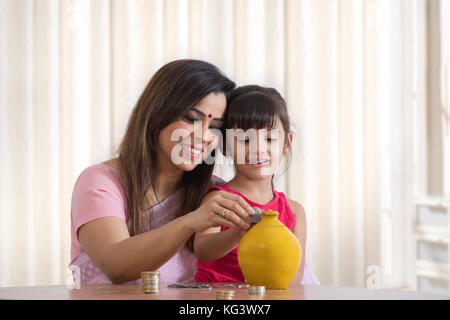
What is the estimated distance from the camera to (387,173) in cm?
334

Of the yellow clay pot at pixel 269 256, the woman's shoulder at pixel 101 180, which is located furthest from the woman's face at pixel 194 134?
the yellow clay pot at pixel 269 256

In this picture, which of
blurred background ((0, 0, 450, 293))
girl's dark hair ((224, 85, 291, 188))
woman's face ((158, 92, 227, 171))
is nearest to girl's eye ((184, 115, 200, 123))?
woman's face ((158, 92, 227, 171))

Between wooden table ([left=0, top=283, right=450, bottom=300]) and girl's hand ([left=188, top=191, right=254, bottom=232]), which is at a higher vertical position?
girl's hand ([left=188, top=191, right=254, bottom=232])

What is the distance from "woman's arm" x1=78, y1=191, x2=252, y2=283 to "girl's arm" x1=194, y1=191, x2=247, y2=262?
8 centimetres

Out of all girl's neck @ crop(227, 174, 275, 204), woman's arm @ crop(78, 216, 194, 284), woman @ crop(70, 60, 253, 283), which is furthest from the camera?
girl's neck @ crop(227, 174, 275, 204)

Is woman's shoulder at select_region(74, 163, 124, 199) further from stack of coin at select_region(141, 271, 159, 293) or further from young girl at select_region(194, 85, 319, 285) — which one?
stack of coin at select_region(141, 271, 159, 293)

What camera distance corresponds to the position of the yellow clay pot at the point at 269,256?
117 cm

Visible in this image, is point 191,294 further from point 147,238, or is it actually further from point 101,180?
point 101,180

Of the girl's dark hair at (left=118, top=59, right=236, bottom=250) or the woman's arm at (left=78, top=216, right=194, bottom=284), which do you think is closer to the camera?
the woman's arm at (left=78, top=216, right=194, bottom=284)

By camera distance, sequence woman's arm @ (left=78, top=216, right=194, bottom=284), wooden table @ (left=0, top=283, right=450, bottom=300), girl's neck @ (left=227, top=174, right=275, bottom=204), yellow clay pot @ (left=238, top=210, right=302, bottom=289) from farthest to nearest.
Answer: girl's neck @ (left=227, top=174, right=275, bottom=204) < woman's arm @ (left=78, top=216, right=194, bottom=284) < yellow clay pot @ (left=238, top=210, right=302, bottom=289) < wooden table @ (left=0, top=283, right=450, bottom=300)

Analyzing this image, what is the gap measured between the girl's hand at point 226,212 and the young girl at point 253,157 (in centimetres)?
24

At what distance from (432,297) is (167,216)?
824 millimetres

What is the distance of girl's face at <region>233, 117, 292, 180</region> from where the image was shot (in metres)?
1.59
